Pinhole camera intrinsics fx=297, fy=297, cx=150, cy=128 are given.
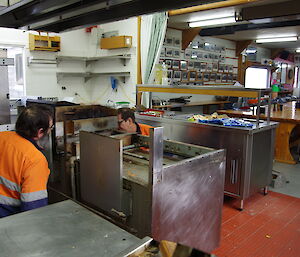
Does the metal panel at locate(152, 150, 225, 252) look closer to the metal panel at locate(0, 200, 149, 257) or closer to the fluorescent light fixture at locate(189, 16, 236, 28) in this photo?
the metal panel at locate(0, 200, 149, 257)

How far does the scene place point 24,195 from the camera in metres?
1.40

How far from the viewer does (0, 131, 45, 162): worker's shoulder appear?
1.46 m

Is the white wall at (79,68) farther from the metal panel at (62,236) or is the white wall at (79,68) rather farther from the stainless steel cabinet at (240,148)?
the metal panel at (62,236)

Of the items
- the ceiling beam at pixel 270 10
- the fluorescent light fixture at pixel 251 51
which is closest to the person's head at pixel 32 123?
the ceiling beam at pixel 270 10

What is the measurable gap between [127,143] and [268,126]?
5.48 feet

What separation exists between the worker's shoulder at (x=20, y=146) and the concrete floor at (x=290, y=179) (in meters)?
2.97

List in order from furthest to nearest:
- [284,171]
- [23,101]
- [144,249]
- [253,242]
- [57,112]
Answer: [284,171] → [23,101] → [253,242] → [57,112] → [144,249]

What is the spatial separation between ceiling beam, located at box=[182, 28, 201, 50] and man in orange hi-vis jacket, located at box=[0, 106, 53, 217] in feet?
16.5

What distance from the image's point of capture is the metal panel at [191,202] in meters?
1.56

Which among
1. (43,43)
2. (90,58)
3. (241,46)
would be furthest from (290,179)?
(241,46)

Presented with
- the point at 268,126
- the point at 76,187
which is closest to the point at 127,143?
the point at 76,187

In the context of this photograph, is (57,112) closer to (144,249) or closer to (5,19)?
(5,19)

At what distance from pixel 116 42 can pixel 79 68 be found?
3.77 feet

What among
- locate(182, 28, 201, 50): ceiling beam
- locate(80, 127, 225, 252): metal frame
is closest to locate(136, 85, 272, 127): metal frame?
locate(80, 127, 225, 252): metal frame
